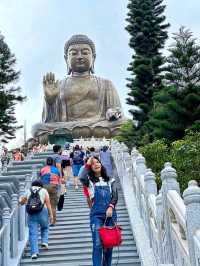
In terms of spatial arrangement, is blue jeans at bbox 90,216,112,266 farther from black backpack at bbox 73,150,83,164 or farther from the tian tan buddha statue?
the tian tan buddha statue

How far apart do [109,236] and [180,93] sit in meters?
12.7

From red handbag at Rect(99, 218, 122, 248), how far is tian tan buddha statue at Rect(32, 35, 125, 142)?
21.2 metres

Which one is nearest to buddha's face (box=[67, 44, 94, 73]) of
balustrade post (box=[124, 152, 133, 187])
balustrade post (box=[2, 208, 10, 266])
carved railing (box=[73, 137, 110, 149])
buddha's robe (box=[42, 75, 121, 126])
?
buddha's robe (box=[42, 75, 121, 126])

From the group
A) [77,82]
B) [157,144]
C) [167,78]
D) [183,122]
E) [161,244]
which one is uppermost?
[77,82]

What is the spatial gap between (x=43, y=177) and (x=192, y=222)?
181 inches

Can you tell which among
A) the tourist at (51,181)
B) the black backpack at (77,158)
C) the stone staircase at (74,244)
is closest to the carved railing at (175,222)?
the stone staircase at (74,244)

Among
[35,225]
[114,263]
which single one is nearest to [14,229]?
[35,225]

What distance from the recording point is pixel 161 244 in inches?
172

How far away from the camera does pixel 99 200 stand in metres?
4.86

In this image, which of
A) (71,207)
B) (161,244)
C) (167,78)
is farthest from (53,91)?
(161,244)

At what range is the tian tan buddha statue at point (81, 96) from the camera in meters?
26.5

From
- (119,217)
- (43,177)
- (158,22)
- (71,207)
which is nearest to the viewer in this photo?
(43,177)

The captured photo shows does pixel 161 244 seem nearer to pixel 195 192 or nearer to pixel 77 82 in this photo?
pixel 195 192

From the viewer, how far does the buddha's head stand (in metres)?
27.8
